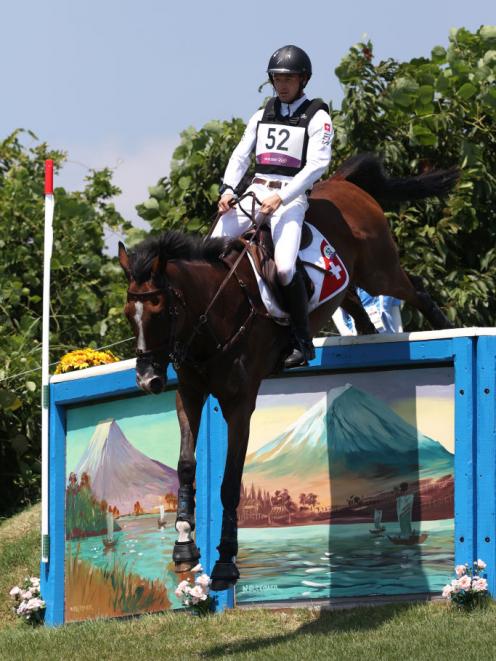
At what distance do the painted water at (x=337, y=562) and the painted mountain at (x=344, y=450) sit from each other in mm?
271

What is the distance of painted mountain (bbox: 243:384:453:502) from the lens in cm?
829

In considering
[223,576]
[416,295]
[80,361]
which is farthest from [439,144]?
[223,576]

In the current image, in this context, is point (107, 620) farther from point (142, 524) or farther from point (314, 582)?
point (314, 582)

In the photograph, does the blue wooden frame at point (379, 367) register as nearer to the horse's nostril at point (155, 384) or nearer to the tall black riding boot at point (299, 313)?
the tall black riding boot at point (299, 313)

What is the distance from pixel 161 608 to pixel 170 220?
4749 millimetres

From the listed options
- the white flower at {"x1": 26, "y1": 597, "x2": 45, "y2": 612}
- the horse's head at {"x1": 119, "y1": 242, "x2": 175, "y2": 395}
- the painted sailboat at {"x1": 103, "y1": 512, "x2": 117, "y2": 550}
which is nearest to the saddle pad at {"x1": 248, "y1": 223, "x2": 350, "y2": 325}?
the horse's head at {"x1": 119, "y1": 242, "x2": 175, "y2": 395}

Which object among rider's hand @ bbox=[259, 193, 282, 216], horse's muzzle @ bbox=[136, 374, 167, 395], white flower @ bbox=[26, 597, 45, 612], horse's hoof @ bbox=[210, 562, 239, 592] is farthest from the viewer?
white flower @ bbox=[26, 597, 45, 612]

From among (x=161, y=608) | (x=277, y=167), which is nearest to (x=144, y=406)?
(x=161, y=608)

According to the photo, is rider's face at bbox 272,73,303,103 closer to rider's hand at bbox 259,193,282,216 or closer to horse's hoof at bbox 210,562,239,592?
rider's hand at bbox 259,193,282,216

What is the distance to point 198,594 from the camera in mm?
8203

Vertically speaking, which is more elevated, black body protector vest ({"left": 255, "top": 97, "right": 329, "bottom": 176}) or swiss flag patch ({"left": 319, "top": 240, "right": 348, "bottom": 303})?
black body protector vest ({"left": 255, "top": 97, "right": 329, "bottom": 176})

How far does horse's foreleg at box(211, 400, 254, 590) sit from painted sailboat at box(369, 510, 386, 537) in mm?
1107

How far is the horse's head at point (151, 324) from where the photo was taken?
23.1ft

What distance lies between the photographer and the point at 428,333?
826 cm
